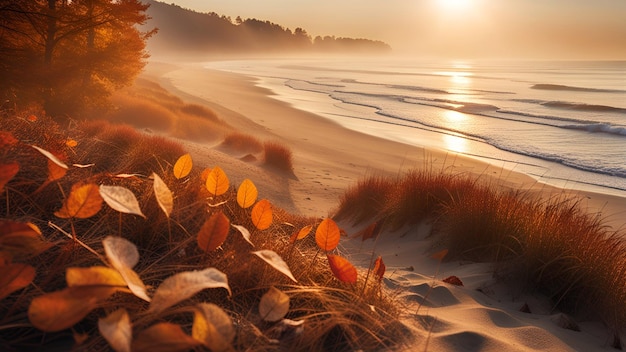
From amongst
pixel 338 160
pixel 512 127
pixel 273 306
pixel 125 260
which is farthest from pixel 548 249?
pixel 512 127

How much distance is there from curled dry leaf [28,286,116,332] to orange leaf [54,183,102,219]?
0.58 meters

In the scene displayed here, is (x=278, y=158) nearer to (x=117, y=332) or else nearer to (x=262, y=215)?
(x=262, y=215)

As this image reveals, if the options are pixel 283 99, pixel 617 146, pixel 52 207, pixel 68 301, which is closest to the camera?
pixel 68 301

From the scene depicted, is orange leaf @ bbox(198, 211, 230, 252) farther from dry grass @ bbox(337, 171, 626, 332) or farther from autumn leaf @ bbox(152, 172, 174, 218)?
dry grass @ bbox(337, 171, 626, 332)

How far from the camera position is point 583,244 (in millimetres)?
2793

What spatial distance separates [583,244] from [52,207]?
127 inches

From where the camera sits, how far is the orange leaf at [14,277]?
133 centimetres

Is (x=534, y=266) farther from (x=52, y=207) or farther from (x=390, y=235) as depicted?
(x=52, y=207)

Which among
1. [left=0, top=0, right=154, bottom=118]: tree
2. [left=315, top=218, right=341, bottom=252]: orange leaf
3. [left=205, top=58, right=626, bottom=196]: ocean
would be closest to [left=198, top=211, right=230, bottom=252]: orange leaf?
[left=315, top=218, right=341, bottom=252]: orange leaf

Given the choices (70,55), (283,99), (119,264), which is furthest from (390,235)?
(283,99)

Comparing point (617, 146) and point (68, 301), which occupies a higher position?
point (68, 301)

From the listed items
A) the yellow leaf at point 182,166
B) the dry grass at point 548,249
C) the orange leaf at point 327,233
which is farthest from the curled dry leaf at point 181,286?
the dry grass at point 548,249

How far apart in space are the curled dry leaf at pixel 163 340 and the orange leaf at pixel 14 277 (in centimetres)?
56

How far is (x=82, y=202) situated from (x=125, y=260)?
0.54 m
